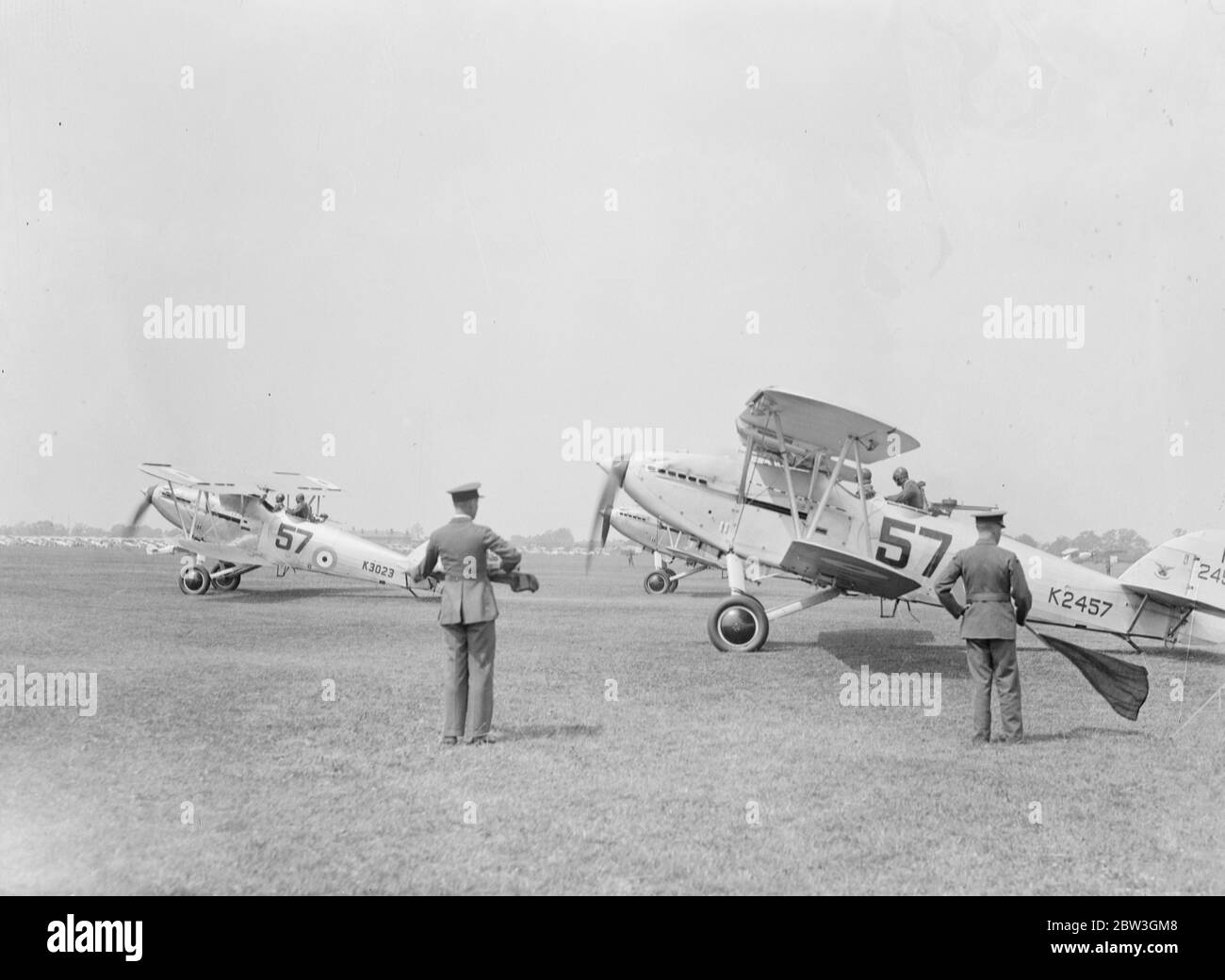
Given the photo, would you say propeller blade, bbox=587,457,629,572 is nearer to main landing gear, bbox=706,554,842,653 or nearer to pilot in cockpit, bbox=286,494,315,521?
main landing gear, bbox=706,554,842,653

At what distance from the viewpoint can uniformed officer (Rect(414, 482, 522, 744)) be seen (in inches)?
266

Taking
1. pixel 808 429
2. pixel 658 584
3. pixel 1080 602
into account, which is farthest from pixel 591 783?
pixel 658 584

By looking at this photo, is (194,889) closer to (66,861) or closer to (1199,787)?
(66,861)

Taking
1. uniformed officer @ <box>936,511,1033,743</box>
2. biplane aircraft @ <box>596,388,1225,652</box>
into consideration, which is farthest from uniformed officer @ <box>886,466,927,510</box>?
uniformed officer @ <box>936,511,1033,743</box>

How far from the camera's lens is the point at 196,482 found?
63.0ft

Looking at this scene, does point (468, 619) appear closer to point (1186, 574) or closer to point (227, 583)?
point (1186, 574)

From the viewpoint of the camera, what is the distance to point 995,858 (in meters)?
4.61

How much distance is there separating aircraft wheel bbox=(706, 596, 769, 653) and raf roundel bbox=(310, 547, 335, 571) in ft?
35.3

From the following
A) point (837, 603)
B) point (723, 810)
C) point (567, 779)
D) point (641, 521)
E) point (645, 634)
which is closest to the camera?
point (723, 810)

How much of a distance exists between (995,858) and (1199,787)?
2.36m

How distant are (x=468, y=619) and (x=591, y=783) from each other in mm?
1606

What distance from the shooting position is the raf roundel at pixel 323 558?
19.8 metres

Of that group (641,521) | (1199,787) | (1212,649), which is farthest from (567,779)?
(641,521)

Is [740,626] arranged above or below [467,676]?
below
